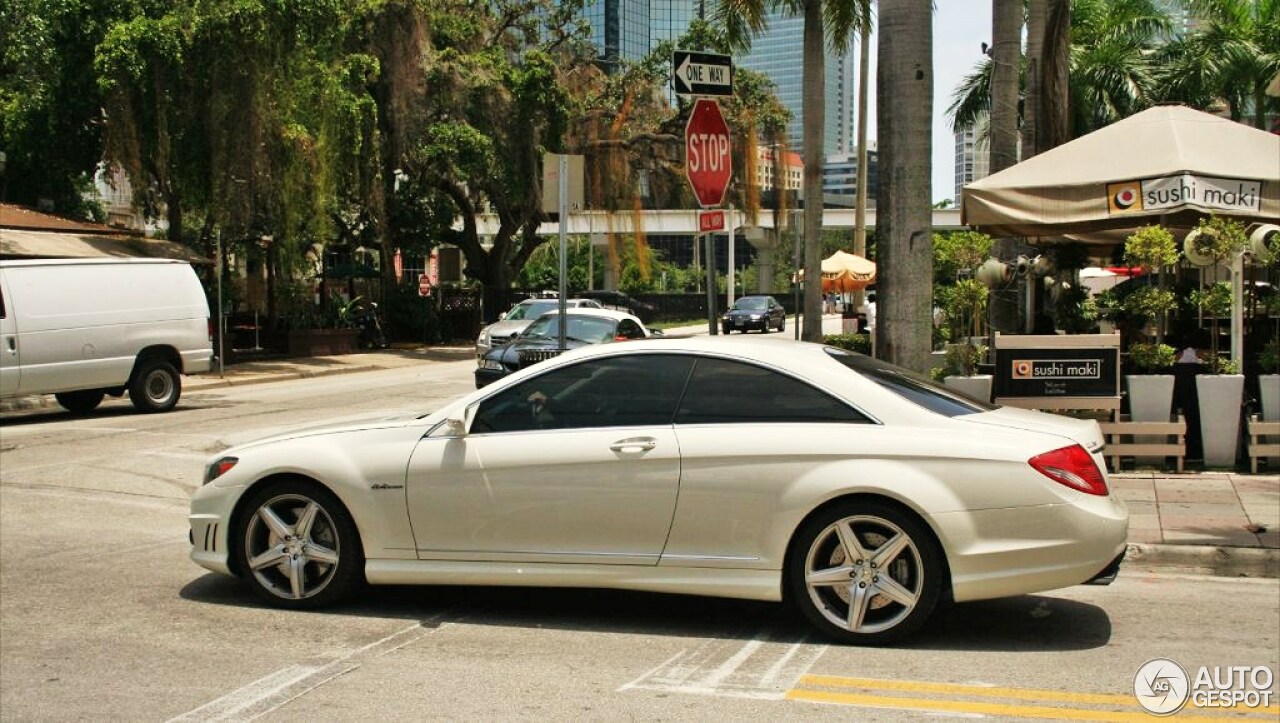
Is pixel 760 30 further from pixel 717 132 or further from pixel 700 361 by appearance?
pixel 700 361

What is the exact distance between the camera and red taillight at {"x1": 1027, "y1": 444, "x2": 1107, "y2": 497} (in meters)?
5.75

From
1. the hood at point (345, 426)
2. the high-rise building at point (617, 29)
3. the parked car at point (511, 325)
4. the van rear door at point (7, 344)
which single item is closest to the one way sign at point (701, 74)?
the hood at point (345, 426)

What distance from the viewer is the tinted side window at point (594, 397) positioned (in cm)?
628

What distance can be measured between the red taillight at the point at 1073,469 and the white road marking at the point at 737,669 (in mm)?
1385

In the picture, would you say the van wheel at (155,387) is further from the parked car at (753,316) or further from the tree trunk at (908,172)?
the parked car at (753,316)

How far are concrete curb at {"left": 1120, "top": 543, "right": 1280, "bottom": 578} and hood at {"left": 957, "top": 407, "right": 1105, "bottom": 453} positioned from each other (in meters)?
1.86

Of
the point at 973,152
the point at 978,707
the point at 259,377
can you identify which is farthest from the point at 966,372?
the point at 973,152

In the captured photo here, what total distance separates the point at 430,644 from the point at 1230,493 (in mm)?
7090

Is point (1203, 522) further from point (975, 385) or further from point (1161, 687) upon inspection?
point (1161, 687)

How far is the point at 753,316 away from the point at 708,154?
39.9m

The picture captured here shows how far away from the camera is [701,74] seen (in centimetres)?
1001

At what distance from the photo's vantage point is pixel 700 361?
20.7 ft

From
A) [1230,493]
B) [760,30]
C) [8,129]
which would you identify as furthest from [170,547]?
[8,129]

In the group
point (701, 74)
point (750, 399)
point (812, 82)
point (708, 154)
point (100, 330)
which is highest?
point (812, 82)
